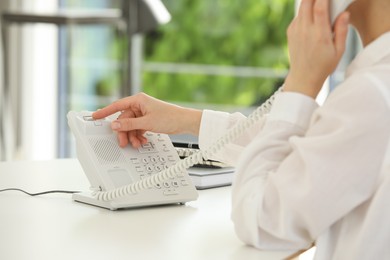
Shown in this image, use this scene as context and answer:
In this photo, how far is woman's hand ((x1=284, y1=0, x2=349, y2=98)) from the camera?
41.3 inches

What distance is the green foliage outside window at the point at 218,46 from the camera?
236 inches

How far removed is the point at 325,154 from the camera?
0.97 m

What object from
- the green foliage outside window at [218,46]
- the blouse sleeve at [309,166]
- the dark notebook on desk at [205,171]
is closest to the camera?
the blouse sleeve at [309,166]

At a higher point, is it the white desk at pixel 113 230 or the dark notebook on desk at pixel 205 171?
the white desk at pixel 113 230

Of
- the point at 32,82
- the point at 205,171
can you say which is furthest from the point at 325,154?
the point at 32,82

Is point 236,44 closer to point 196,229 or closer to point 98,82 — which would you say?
point 98,82

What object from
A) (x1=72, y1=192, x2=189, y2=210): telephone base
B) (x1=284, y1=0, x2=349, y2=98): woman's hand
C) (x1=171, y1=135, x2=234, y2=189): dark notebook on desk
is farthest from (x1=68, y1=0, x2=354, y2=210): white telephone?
(x1=284, y1=0, x2=349, y2=98): woman's hand

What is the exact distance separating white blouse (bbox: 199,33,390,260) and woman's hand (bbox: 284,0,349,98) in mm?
24

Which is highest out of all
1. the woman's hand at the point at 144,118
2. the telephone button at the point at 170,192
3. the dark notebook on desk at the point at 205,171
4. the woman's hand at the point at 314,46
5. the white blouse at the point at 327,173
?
the woman's hand at the point at 314,46

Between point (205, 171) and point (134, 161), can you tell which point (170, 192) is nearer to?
point (134, 161)

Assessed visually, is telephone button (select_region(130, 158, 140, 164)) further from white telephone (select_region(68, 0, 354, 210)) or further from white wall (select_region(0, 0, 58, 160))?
white wall (select_region(0, 0, 58, 160))

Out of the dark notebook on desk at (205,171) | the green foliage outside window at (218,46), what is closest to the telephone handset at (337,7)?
the dark notebook on desk at (205,171)

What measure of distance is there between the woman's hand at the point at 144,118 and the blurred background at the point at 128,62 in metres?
2.13

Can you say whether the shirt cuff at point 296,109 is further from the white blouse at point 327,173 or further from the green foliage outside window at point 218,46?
the green foliage outside window at point 218,46
